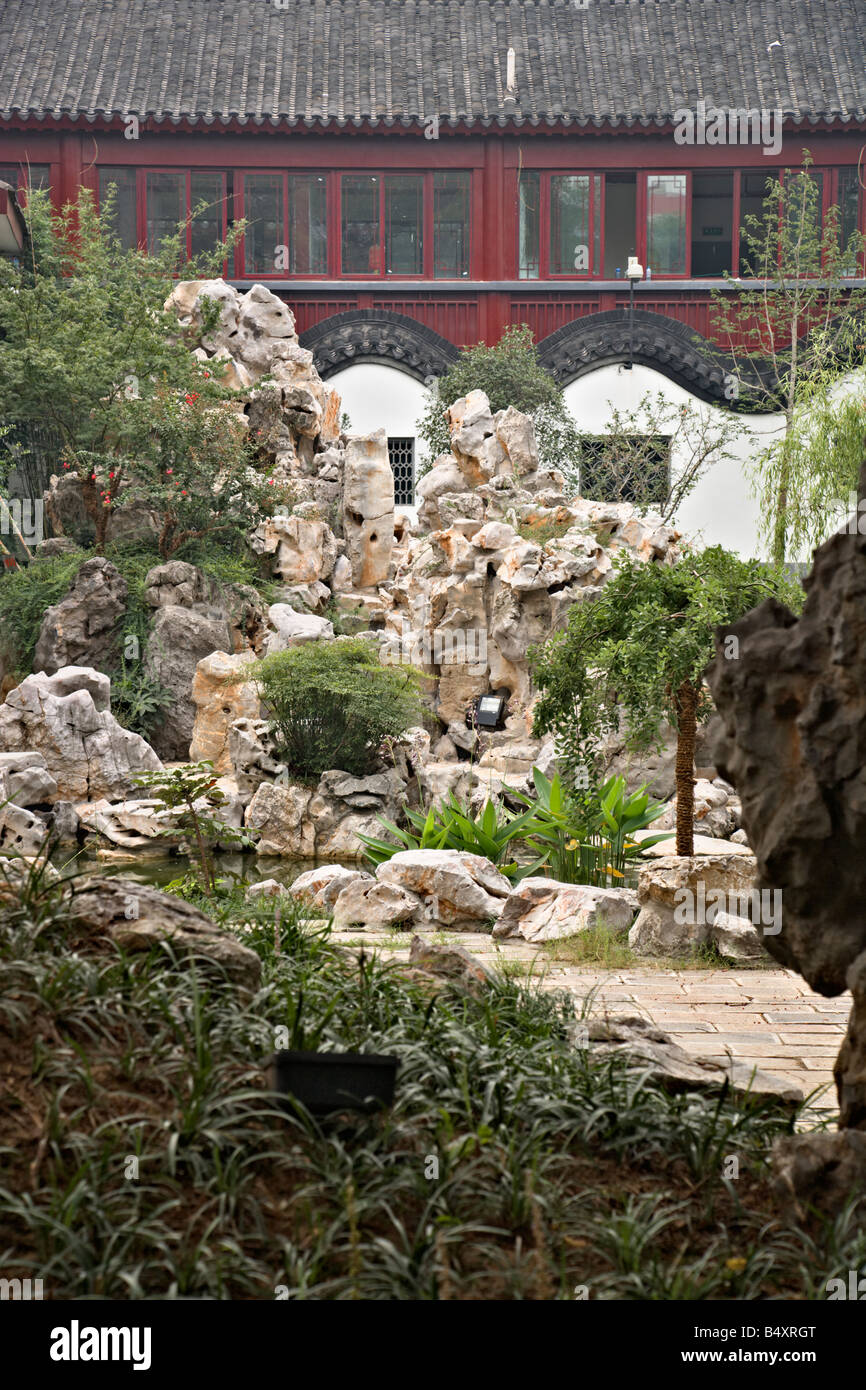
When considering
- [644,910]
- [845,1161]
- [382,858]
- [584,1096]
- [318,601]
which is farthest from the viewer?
[318,601]

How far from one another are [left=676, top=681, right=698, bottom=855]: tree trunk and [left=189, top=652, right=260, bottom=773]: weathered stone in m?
6.79

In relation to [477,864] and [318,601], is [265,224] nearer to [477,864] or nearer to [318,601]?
[318,601]

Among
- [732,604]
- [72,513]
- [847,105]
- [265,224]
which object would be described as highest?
[847,105]

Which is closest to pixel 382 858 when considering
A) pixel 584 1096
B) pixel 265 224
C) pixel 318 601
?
pixel 584 1096

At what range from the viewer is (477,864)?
25.9 feet

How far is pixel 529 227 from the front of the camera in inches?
864

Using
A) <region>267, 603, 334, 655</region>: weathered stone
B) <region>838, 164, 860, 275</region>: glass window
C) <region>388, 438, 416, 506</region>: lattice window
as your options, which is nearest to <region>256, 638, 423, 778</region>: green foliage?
<region>267, 603, 334, 655</region>: weathered stone

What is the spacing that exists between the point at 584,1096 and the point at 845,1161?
75 cm

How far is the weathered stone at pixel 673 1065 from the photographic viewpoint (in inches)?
155

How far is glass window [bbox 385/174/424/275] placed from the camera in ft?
72.2

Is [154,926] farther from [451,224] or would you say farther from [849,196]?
[849,196]

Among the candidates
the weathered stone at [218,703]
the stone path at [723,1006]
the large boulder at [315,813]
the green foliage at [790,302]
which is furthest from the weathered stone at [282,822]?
the green foliage at [790,302]

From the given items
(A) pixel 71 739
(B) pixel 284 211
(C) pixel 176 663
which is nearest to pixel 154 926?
(A) pixel 71 739

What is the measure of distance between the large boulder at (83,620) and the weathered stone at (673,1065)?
37.2ft
